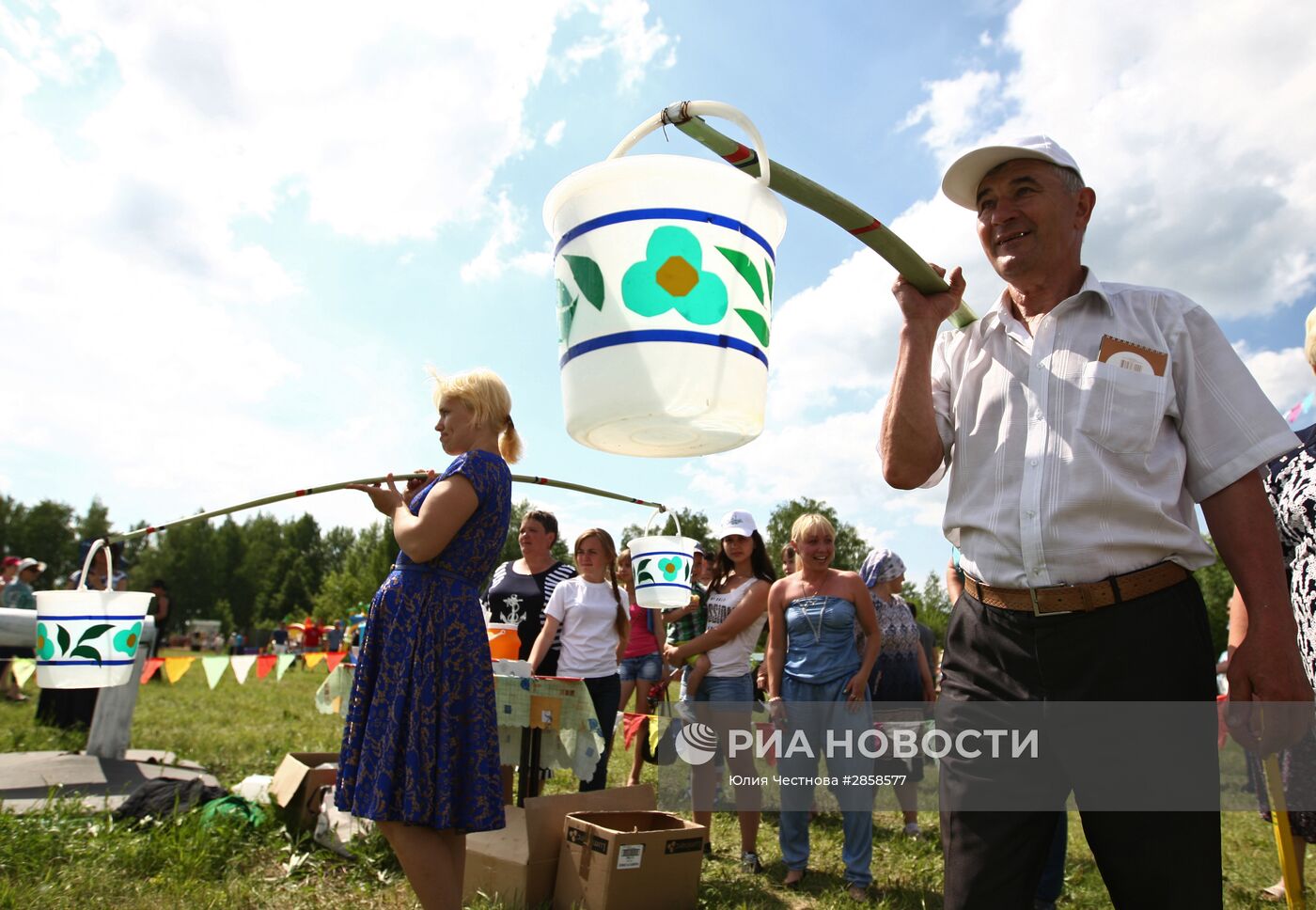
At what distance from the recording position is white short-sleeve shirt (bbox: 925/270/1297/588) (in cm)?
157

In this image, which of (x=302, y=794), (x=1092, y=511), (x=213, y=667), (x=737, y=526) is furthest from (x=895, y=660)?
(x=213, y=667)

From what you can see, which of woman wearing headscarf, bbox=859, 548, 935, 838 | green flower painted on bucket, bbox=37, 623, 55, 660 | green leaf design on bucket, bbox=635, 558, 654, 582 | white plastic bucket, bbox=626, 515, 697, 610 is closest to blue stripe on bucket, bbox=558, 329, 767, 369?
green flower painted on bucket, bbox=37, 623, 55, 660

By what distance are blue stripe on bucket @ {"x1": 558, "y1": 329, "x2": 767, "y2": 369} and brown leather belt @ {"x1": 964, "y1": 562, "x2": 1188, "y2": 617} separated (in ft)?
2.55

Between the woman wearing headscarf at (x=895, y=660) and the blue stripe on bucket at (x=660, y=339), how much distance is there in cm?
408

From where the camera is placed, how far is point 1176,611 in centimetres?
156

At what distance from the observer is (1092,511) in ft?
5.20

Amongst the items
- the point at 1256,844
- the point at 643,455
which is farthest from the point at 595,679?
the point at 1256,844

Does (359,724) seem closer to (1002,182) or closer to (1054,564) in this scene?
(1054,564)

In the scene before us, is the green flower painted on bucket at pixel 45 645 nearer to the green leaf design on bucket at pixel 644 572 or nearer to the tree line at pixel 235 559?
the green leaf design on bucket at pixel 644 572

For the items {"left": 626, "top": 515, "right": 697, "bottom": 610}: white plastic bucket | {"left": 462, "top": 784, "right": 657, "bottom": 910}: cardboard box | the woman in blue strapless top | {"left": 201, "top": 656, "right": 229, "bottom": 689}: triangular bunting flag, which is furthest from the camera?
{"left": 201, "top": 656, "right": 229, "bottom": 689}: triangular bunting flag

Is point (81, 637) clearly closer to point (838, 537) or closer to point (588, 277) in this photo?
point (588, 277)

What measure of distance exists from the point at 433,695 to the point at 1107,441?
1.98 metres

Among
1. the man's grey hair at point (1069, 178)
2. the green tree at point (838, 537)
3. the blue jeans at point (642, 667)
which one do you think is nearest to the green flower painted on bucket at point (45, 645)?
the man's grey hair at point (1069, 178)

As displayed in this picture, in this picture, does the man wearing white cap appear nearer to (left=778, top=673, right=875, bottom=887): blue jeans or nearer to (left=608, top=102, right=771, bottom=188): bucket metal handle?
(left=608, top=102, right=771, bottom=188): bucket metal handle
